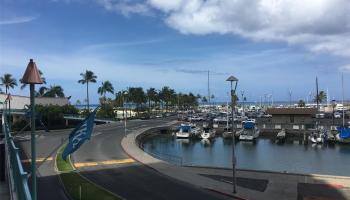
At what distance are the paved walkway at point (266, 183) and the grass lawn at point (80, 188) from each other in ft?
28.2

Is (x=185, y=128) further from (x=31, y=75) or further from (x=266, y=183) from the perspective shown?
(x=31, y=75)

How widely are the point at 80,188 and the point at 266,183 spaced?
16444 mm

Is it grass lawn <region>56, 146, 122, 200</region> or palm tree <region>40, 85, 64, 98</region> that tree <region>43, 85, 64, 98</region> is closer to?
palm tree <region>40, 85, 64, 98</region>

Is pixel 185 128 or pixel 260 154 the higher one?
pixel 185 128

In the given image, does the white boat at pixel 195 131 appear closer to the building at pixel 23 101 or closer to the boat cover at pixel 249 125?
the boat cover at pixel 249 125

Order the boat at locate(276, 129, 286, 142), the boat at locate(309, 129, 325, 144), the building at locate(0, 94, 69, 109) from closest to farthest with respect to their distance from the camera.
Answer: the boat at locate(309, 129, 325, 144) → the boat at locate(276, 129, 286, 142) → the building at locate(0, 94, 69, 109)

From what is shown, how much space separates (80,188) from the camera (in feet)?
106

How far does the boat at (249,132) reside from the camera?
98.1 m

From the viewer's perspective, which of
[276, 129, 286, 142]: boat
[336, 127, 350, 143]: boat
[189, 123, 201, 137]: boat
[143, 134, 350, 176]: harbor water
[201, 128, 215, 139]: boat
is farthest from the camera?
[189, 123, 201, 137]: boat

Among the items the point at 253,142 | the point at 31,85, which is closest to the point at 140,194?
the point at 31,85

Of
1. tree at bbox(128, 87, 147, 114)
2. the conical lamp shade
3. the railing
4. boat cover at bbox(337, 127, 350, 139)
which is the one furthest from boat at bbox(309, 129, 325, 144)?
tree at bbox(128, 87, 147, 114)

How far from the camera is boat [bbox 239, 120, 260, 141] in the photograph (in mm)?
98062

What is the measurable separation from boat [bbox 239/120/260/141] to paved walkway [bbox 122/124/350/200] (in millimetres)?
52307

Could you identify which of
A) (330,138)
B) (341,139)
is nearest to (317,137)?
(330,138)
